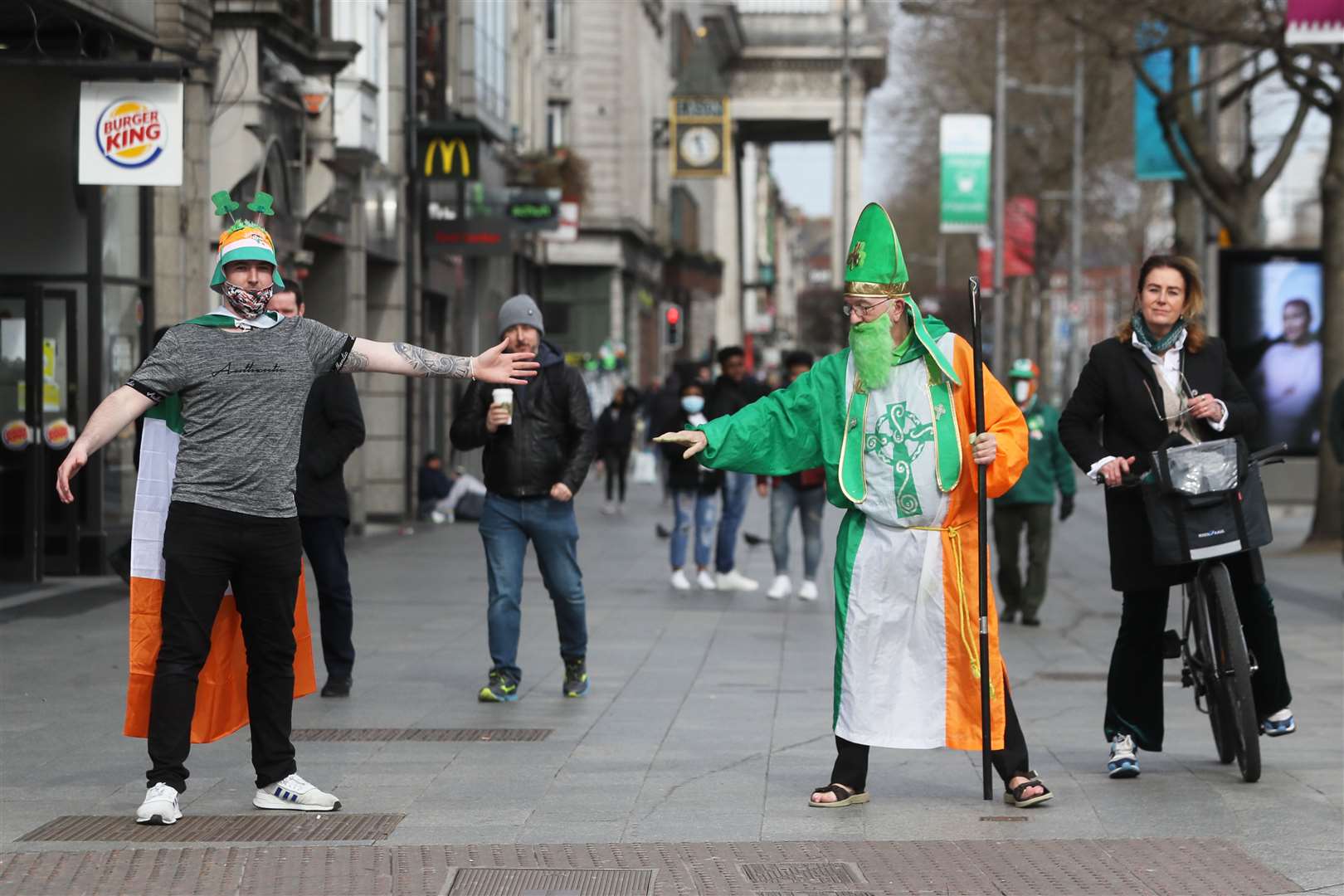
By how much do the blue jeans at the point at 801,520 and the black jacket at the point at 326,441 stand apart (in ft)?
19.4

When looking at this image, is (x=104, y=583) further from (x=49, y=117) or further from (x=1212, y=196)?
(x=1212, y=196)

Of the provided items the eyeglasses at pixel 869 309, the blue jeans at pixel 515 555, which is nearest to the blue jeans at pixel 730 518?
the blue jeans at pixel 515 555

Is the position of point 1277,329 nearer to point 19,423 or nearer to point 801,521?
point 801,521

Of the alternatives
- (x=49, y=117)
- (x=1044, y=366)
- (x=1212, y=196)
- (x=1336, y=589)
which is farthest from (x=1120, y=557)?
(x=1044, y=366)

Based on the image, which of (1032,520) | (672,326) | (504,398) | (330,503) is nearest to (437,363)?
(504,398)

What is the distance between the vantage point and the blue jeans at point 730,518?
16.5 meters

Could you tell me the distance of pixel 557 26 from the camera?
51438 mm

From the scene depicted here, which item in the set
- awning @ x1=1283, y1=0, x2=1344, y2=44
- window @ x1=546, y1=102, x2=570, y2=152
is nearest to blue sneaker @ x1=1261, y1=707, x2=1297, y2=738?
awning @ x1=1283, y1=0, x2=1344, y2=44

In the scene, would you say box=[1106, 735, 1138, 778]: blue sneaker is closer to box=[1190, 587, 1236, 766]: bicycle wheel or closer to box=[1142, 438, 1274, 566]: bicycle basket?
box=[1190, 587, 1236, 766]: bicycle wheel

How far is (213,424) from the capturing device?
6.79 m

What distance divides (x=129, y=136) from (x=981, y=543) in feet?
31.3

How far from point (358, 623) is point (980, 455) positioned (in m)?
7.41

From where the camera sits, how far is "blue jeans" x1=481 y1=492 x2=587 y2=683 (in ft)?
32.3

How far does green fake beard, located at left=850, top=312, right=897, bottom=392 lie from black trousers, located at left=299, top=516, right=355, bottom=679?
3.71 m
